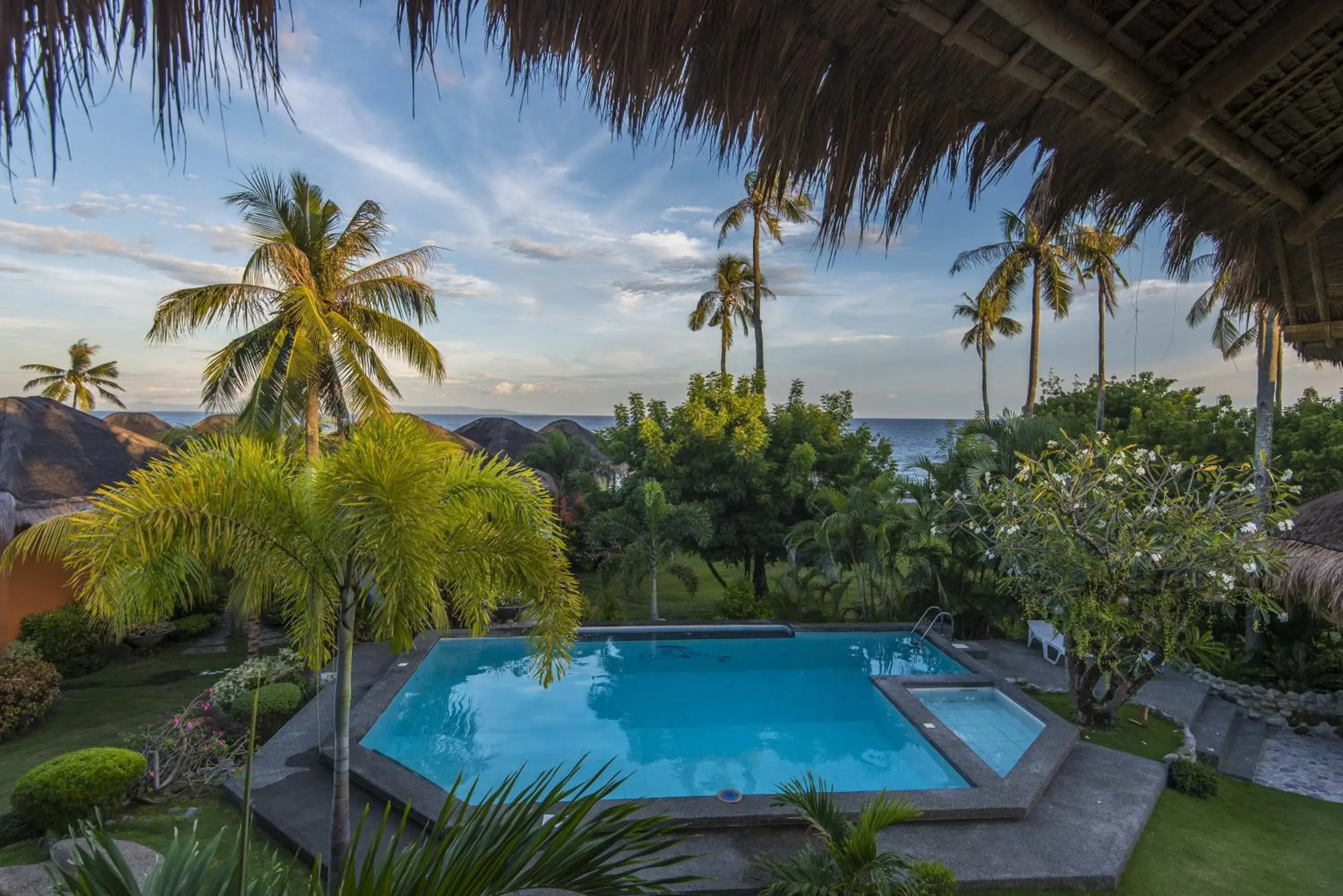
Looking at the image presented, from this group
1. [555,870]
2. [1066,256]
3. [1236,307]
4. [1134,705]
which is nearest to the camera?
[555,870]

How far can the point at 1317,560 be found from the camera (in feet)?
24.5

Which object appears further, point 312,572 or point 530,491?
point 530,491

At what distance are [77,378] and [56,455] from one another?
77.6ft

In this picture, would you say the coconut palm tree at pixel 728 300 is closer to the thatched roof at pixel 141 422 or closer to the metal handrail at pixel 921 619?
the metal handrail at pixel 921 619

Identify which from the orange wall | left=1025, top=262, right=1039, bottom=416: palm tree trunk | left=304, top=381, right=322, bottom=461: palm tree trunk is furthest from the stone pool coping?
left=1025, top=262, right=1039, bottom=416: palm tree trunk

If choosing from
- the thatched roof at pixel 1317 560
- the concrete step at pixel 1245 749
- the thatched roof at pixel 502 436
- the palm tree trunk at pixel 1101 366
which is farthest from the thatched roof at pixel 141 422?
the palm tree trunk at pixel 1101 366

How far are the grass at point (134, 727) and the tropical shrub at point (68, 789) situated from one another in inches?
10.2

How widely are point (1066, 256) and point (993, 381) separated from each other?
12349mm

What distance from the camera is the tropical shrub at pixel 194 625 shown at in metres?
11.7

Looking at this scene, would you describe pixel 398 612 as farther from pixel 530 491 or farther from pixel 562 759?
pixel 562 759

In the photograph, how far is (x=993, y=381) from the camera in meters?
32.0

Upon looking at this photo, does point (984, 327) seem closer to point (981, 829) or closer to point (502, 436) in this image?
point (502, 436)

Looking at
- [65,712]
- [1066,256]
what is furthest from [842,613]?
[1066,256]

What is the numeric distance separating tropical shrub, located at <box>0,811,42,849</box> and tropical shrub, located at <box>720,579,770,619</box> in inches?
404
